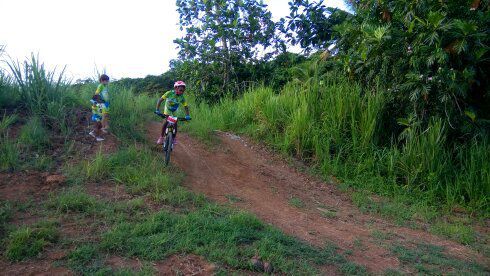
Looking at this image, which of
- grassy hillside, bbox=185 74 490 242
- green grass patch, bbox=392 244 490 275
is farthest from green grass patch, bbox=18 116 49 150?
green grass patch, bbox=392 244 490 275

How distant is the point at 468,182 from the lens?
6.73 metres

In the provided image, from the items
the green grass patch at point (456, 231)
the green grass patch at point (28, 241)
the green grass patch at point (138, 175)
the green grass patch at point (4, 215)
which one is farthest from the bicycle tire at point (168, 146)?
the green grass patch at point (456, 231)

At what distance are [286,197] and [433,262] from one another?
2.49m

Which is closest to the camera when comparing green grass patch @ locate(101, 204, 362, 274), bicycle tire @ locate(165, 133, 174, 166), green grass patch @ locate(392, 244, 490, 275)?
green grass patch @ locate(101, 204, 362, 274)

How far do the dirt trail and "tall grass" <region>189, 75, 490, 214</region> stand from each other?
51cm

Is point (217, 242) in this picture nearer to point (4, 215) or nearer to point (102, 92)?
point (4, 215)

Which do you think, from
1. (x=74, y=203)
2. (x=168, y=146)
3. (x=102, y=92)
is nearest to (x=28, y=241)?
(x=74, y=203)

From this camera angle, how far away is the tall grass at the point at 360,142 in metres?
6.86

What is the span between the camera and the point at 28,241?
3.97 metres

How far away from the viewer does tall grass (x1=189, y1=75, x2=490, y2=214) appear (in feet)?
22.5

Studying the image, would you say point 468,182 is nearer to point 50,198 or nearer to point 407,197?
point 407,197

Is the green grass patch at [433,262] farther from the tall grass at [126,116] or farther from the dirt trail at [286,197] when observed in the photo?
the tall grass at [126,116]

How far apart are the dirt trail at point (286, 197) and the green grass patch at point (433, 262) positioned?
15 cm

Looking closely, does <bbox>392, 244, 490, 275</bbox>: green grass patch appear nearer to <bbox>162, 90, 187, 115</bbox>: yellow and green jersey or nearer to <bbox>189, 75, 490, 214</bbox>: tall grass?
<bbox>189, 75, 490, 214</bbox>: tall grass
